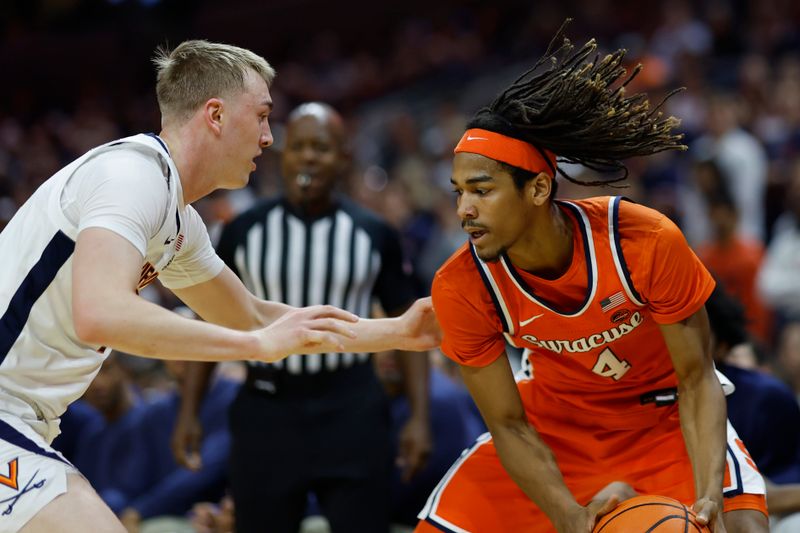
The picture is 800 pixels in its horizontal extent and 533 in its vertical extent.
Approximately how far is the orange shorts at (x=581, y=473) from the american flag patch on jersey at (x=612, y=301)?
22.1 inches

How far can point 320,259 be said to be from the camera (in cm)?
559

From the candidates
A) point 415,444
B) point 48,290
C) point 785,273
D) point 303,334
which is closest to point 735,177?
point 785,273

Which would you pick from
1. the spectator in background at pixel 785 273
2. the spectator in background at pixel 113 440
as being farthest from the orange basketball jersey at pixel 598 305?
the spectator in background at pixel 785 273

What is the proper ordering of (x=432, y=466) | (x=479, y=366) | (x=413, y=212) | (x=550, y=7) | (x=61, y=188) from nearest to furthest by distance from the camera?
(x=61, y=188) → (x=479, y=366) → (x=432, y=466) → (x=413, y=212) → (x=550, y=7)

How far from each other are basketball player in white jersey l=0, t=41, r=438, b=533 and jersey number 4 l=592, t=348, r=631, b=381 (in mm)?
992

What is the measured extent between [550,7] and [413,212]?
5.51 metres

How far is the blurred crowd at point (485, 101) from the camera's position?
9.09 meters

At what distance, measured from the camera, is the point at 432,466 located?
644 centimetres

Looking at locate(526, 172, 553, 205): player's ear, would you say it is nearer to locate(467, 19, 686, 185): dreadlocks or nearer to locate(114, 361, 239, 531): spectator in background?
locate(467, 19, 686, 185): dreadlocks

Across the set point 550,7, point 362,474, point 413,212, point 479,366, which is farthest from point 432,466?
point 550,7

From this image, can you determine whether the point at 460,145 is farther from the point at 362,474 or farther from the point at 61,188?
the point at 362,474

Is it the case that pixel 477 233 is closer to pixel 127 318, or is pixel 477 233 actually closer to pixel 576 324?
pixel 576 324

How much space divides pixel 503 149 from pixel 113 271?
1.48m

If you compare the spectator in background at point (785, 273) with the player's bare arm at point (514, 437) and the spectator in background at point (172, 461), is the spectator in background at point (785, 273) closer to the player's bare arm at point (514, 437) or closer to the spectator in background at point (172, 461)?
the spectator in background at point (172, 461)
